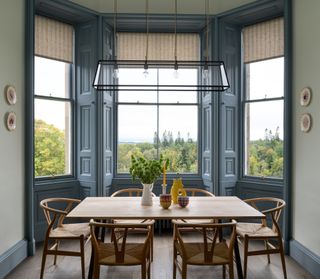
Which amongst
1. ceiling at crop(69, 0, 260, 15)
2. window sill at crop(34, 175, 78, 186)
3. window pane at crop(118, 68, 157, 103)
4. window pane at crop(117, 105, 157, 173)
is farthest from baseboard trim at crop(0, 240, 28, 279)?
ceiling at crop(69, 0, 260, 15)

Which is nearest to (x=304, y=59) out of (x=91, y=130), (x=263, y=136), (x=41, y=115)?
(x=263, y=136)

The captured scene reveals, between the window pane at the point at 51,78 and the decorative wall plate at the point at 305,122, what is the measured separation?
11.0ft

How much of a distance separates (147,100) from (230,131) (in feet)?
4.64

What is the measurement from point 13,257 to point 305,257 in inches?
131

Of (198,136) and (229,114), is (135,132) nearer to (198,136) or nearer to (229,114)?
(198,136)

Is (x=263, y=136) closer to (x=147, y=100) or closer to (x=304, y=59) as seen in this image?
(x=304, y=59)

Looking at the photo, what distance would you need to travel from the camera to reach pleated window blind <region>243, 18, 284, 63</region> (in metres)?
4.51

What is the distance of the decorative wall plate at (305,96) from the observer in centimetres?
362

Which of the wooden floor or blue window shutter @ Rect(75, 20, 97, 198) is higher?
blue window shutter @ Rect(75, 20, 97, 198)

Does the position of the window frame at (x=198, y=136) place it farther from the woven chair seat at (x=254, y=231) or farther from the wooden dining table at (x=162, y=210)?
the woven chair seat at (x=254, y=231)

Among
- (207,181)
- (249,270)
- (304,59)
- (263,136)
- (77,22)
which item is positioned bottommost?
(249,270)

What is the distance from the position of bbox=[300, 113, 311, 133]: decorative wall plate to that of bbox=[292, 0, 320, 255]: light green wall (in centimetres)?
5

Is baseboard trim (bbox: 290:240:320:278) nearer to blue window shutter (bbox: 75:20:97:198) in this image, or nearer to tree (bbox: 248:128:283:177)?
tree (bbox: 248:128:283:177)

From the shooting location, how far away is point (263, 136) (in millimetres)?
4746
